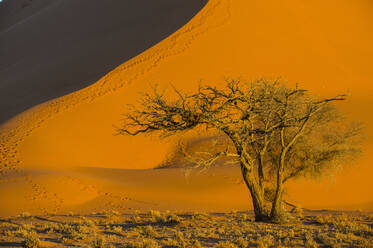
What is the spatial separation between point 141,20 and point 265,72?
10.8 meters

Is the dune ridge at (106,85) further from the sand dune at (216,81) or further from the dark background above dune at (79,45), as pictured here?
the dark background above dune at (79,45)

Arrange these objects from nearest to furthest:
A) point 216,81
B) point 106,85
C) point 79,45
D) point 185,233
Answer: point 185,233
point 106,85
point 216,81
point 79,45

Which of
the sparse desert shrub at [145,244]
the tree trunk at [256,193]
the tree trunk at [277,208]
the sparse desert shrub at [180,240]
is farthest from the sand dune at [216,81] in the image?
the sparse desert shrub at [145,244]

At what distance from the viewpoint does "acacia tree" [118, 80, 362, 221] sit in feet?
34.3

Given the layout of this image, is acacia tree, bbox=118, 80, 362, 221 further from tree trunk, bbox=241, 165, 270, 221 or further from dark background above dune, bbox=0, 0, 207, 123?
dark background above dune, bbox=0, 0, 207, 123

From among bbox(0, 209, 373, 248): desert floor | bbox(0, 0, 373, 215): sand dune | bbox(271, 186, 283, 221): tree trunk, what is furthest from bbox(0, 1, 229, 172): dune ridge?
bbox(271, 186, 283, 221): tree trunk

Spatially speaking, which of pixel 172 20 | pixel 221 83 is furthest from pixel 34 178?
pixel 172 20

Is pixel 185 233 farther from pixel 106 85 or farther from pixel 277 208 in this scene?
pixel 106 85

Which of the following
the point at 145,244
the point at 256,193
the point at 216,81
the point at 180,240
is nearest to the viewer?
the point at 145,244

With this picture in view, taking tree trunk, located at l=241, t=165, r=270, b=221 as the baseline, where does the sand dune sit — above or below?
above

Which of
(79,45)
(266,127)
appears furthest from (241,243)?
(79,45)

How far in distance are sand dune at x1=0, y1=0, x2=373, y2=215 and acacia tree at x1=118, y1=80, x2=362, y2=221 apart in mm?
2508

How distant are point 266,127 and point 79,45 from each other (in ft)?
81.3

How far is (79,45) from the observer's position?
3188 cm
